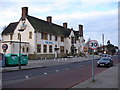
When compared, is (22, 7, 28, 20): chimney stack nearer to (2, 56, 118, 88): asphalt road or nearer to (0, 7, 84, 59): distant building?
(0, 7, 84, 59): distant building

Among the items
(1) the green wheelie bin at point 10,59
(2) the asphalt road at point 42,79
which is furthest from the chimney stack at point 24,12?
(2) the asphalt road at point 42,79

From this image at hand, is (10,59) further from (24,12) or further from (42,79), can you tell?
(24,12)

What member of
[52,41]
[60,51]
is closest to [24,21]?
[52,41]

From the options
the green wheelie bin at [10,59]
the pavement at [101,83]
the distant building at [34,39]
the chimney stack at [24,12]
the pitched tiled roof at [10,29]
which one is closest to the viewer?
the pavement at [101,83]

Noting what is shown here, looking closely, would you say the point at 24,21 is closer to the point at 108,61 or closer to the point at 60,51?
the point at 60,51

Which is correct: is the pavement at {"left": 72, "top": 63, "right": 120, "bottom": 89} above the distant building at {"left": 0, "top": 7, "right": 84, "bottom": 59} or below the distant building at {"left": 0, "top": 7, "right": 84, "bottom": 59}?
below

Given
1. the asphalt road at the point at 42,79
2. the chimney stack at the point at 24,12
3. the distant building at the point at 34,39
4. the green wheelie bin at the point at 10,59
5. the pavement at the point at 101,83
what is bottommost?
the asphalt road at the point at 42,79

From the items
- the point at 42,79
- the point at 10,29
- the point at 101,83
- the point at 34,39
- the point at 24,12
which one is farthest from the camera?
the point at 10,29

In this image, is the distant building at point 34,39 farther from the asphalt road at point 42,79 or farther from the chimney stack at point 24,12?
the asphalt road at point 42,79

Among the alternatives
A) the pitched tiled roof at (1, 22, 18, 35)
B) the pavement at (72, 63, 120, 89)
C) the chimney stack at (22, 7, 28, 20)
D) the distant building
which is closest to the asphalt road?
the pavement at (72, 63, 120, 89)

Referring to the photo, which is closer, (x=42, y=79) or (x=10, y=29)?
(x=42, y=79)

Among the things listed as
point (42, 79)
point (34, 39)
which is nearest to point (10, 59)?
point (42, 79)

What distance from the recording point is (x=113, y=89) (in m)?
8.05

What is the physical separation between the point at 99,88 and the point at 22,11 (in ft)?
125
